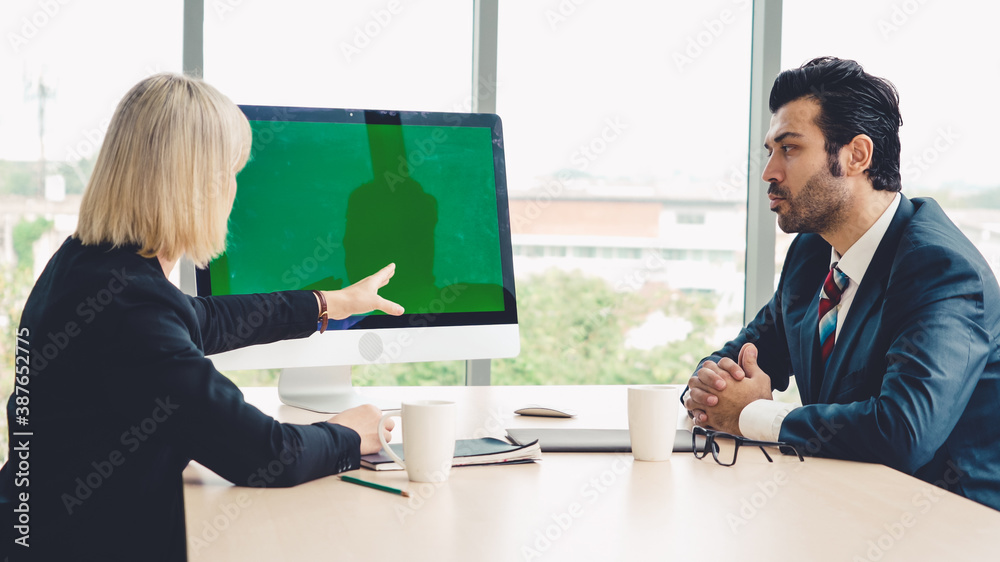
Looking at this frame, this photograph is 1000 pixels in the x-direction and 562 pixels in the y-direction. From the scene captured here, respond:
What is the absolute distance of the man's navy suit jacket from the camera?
4.14ft

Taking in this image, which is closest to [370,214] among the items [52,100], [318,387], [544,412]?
[318,387]

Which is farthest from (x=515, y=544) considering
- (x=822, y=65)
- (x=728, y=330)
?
Result: (x=728, y=330)

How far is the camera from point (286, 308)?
4.83 feet

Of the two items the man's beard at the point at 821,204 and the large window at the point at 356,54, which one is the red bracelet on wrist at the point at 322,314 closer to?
the man's beard at the point at 821,204

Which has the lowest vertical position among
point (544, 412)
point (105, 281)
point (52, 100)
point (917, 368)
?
point (544, 412)

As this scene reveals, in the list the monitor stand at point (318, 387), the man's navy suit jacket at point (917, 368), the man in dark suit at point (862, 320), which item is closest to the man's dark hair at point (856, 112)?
the man in dark suit at point (862, 320)

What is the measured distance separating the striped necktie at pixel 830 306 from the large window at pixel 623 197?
1770 mm

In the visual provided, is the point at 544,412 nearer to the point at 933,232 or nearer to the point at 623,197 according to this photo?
the point at 933,232

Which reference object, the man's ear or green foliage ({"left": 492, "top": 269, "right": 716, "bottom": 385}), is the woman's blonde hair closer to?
the man's ear

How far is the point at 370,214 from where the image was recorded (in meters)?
1.61

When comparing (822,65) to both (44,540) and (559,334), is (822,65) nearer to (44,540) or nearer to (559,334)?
(44,540)

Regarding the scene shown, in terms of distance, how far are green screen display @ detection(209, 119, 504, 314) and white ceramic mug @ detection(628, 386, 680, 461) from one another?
0.54 metres

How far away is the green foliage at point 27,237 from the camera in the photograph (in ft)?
8.18

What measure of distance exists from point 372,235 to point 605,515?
2.87 ft
